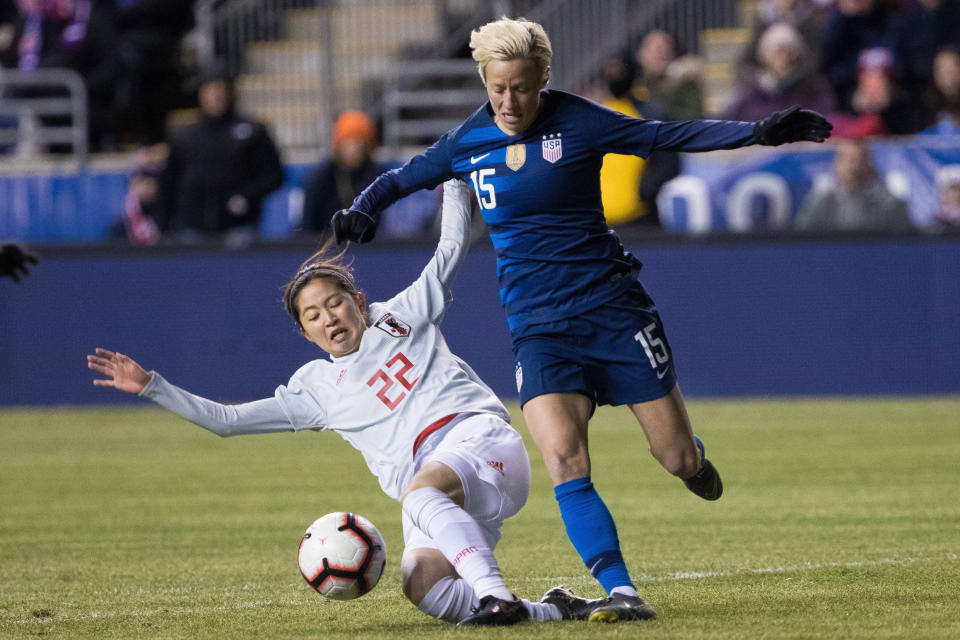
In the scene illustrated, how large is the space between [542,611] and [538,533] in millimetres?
2879

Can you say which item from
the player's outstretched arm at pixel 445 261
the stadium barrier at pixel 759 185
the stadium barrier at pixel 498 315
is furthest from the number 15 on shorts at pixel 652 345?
the stadium barrier at pixel 498 315

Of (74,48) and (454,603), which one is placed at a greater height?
(74,48)

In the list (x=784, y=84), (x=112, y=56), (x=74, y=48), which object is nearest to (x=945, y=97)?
(x=784, y=84)

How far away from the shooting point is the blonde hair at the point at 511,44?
561cm

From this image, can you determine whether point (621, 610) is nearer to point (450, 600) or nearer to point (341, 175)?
point (450, 600)

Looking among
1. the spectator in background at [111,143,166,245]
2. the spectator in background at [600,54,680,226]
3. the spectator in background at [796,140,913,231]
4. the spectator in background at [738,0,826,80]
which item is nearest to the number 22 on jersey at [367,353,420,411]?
the spectator in background at [600,54,680,226]

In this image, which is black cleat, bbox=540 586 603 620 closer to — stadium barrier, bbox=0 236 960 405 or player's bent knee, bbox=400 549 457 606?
player's bent knee, bbox=400 549 457 606

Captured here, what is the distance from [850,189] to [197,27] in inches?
368

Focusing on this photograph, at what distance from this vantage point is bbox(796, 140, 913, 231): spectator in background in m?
15.1

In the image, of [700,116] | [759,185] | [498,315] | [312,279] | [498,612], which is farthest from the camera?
[700,116]

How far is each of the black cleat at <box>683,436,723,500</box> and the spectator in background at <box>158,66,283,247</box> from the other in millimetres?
9929

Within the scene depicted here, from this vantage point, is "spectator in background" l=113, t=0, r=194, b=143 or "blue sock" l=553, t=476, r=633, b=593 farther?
"spectator in background" l=113, t=0, r=194, b=143

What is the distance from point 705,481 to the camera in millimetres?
6496

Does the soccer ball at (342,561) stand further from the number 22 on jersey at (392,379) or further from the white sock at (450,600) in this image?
the number 22 on jersey at (392,379)
